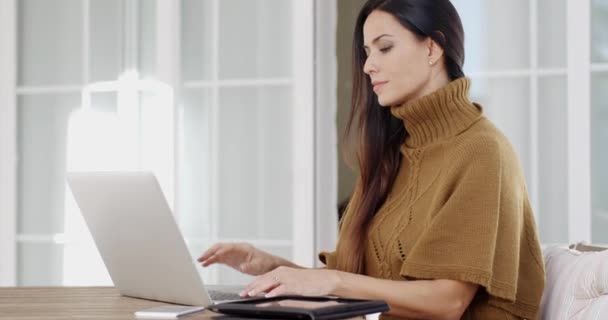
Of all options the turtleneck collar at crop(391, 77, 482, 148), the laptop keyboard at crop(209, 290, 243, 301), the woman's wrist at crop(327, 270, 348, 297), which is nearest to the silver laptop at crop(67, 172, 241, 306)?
the laptop keyboard at crop(209, 290, 243, 301)

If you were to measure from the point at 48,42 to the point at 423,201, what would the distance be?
2.53 m

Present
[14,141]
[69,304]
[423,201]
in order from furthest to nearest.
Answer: [14,141] → [423,201] → [69,304]

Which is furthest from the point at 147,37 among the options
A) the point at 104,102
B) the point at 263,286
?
the point at 263,286

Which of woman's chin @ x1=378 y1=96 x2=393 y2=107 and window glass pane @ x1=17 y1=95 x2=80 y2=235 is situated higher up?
woman's chin @ x1=378 y1=96 x2=393 y2=107

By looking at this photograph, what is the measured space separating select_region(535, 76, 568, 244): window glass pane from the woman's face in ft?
3.95

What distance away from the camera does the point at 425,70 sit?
2182mm

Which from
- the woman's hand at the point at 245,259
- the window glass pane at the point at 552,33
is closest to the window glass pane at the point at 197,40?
the window glass pane at the point at 552,33

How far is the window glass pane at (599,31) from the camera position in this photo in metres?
3.19

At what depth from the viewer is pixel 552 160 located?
326 cm

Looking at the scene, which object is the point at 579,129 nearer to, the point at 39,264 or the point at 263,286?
the point at 263,286

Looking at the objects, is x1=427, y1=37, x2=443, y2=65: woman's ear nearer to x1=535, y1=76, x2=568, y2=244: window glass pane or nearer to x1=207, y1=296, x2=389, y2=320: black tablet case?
x1=207, y1=296, x2=389, y2=320: black tablet case

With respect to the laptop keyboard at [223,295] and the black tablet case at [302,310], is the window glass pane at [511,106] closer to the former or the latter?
the laptop keyboard at [223,295]

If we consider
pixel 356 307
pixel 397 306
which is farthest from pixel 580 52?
pixel 356 307

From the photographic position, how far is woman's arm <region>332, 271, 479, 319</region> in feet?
5.99
